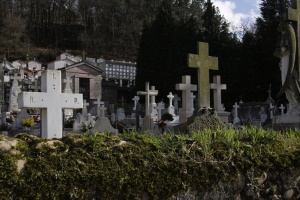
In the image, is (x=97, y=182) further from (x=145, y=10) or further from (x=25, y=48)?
(x=145, y=10)

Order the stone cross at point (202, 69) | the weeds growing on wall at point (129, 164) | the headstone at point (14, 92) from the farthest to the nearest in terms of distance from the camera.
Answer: the headstone at point (14, 92), the stone cross at point (202, 69), the weeds growing on wall at point (129, 164)

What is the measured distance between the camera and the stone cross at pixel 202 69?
27.7ft

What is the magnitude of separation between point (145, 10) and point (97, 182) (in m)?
59.2

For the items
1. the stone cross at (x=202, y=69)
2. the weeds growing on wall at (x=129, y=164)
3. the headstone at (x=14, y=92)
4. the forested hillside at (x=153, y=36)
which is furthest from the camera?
the forested hillside at (x=153, y=36)

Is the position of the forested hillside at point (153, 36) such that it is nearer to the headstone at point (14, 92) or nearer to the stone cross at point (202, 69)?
the stone cross at point (202, 69)

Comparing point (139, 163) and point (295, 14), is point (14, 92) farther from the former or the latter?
point (139, 163)

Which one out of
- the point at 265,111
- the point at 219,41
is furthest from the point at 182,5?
the point at 265,111

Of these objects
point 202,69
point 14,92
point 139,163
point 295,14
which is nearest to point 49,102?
point 139,163

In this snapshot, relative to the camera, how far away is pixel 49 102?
5055 millimetres

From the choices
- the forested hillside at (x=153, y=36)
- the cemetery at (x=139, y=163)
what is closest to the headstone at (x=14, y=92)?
the forested hillside at (x=153, y=36)

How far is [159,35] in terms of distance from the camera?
40.3 metres

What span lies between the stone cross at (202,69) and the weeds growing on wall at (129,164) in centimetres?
497

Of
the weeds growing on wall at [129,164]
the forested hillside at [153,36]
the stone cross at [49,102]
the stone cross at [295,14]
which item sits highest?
the forested hillside at [153,36]

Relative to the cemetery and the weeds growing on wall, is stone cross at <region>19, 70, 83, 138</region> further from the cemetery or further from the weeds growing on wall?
the weeds growing on wall
